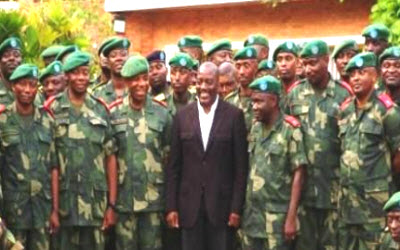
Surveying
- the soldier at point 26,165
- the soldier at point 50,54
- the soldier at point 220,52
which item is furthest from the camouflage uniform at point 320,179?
the soldier at point 50,54

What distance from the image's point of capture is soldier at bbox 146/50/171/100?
34.4 ft

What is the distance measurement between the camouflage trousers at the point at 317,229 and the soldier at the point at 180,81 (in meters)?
1.55

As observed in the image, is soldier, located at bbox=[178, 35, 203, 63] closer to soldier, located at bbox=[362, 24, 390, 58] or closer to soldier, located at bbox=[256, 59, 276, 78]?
soldier, located at bbox=[256, 59, 276, 78]

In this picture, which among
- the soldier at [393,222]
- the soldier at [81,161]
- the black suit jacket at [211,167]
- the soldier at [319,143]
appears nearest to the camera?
the soldier at [393,222]

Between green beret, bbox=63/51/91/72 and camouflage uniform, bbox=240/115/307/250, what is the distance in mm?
1550

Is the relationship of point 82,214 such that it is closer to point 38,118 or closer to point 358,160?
point 38,118

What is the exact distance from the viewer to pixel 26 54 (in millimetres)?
11992

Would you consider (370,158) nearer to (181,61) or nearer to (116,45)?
(181,61)

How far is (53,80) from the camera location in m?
10.1

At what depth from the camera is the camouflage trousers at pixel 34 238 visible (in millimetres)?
9256

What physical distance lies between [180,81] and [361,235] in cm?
222

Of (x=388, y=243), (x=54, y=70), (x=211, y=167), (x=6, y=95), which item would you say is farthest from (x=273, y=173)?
(x=6, y=95)

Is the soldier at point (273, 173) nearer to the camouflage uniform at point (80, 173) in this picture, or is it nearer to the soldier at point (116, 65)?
the camouflage uniform at point (80, 173)

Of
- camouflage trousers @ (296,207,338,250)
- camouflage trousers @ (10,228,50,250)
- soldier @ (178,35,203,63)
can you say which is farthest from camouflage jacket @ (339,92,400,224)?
soldier @ (178,35,203,63)
